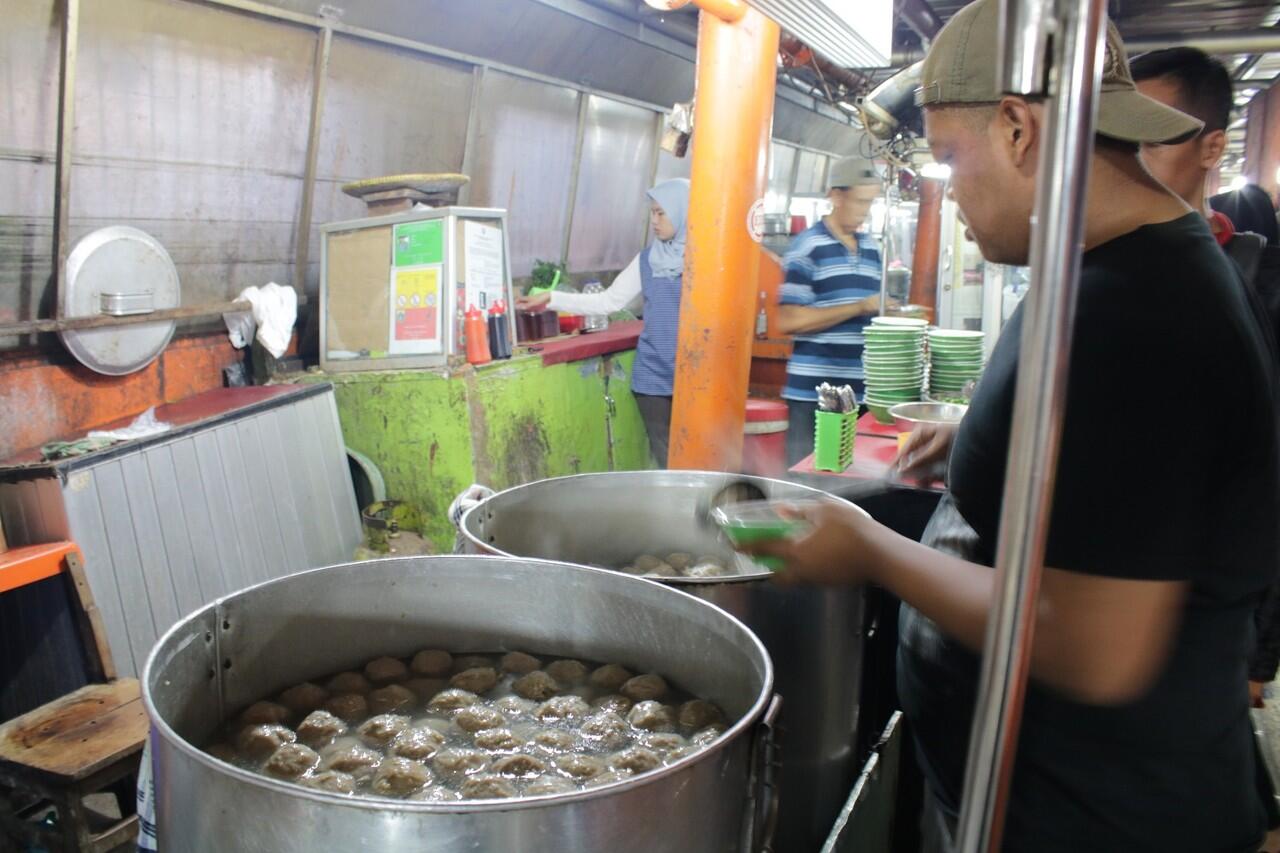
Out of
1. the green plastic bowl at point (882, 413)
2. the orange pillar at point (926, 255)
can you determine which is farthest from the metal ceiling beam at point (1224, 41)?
the green plastic bowl at point (882, 413)

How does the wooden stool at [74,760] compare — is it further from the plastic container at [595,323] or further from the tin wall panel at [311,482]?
the plastic container at [595,323]

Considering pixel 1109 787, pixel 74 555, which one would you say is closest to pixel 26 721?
pixel 74 555

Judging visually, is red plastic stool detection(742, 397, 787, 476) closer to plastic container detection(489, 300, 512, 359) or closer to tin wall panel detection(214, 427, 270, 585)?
plastic container detection(489, 300, 512, 359)

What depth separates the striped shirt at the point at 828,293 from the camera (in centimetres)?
438

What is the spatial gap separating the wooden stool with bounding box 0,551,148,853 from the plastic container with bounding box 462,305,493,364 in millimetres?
2275

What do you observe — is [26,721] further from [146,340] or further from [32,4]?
[32,4]

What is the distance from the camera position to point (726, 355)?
11.7 ft

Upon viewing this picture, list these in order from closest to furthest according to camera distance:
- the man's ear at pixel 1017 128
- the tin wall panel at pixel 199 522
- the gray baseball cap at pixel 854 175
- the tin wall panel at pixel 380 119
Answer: the man's ear at pixel 1017 128 < the tin wall panel at pixel 199 522 < the gray baseball cap at pixel 854 175 < the tin wall panel at pixel 380 119

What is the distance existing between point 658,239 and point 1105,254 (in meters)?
4.25

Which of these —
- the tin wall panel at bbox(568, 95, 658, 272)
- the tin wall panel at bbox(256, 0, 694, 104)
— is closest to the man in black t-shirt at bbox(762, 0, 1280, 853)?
the tin wall panel at bbox(256, 0, 694, 104)

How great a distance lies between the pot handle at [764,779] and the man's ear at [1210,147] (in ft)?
7.71

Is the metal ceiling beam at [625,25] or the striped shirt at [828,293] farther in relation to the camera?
the metal ceiling beam at [625,25]

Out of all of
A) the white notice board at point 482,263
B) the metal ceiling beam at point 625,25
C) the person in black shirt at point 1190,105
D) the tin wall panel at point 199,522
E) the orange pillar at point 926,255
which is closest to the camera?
the person in black shirt at point 1190,105

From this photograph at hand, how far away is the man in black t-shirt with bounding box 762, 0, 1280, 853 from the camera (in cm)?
95
